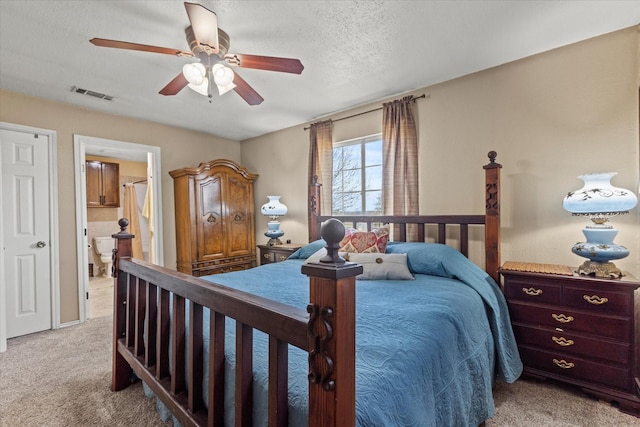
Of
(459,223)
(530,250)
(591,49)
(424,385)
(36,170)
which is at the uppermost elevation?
(591,49)

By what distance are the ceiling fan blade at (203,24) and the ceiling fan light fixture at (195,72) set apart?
15 cm

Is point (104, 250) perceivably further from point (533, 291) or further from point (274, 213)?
point (533, 291)

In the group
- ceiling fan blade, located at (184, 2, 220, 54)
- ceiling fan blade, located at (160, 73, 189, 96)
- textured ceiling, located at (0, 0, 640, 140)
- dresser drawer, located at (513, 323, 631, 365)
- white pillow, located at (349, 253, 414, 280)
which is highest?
textured ceiling, located at (0, 0, 640, 140)

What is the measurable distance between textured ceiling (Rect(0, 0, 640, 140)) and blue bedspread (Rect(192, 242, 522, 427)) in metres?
1.59

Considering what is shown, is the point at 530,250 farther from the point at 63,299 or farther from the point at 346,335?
the point at 63,299

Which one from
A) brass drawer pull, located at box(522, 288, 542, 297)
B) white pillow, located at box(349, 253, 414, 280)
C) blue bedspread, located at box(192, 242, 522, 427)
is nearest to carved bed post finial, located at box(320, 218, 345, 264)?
blue bedspread, located at box(192, 242, 522, 427)

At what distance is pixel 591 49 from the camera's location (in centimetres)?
217

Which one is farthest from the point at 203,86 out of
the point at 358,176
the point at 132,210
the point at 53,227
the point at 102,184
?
the point at 132,210

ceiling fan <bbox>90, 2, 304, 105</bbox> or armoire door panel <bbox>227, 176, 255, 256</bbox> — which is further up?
ceiling fan <bbox>90, 2, 304, 105</bbox>

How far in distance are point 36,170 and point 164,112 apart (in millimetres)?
1437

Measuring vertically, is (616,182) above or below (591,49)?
below

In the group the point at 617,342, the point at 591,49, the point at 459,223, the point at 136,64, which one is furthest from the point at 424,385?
the point at 136,64

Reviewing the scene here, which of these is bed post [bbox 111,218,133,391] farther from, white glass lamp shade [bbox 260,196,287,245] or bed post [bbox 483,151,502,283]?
bed post [bbox 483,151,502,283]

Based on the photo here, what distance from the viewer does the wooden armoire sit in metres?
3.92
